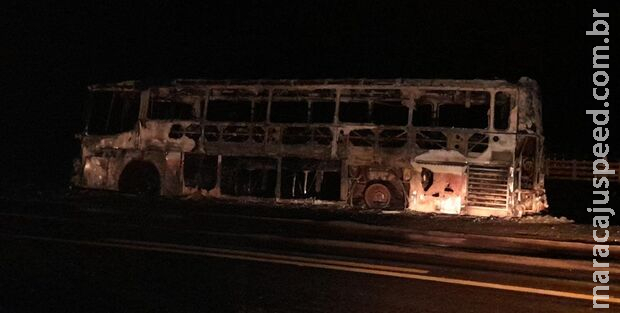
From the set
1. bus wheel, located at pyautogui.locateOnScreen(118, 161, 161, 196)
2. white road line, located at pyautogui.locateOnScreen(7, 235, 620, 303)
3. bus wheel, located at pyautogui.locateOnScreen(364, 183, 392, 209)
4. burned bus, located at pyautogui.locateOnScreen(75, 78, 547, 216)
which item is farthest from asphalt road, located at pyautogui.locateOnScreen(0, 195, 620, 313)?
bus wheel, located at pyautogui.locateOnScreen(118, 161, 161, 196)

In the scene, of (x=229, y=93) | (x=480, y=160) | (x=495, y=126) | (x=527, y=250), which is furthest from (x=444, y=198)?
(x=229, y=93)

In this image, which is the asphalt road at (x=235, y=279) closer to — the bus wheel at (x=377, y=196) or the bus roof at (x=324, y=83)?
the bus wheel at (x=377, y=196)

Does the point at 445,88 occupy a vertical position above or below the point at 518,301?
above

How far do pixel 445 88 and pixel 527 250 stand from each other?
205 inches

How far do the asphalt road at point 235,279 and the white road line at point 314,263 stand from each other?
13 millimetres

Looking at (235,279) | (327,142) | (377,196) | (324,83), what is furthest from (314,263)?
(324,83)

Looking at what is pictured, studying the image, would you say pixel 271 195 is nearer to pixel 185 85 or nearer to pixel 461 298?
pixel 185 85

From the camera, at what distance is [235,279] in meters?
7.27

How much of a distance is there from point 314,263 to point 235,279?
4.25 ft

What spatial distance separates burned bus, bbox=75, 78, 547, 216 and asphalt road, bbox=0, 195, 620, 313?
5.07 meters

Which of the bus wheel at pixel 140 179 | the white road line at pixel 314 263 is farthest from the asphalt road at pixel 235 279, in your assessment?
the bus wheel at pixel 140 179

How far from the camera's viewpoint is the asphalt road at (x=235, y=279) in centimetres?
624

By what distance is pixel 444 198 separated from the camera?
13.9 m

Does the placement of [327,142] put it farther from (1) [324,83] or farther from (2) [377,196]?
(2) [377,196]
